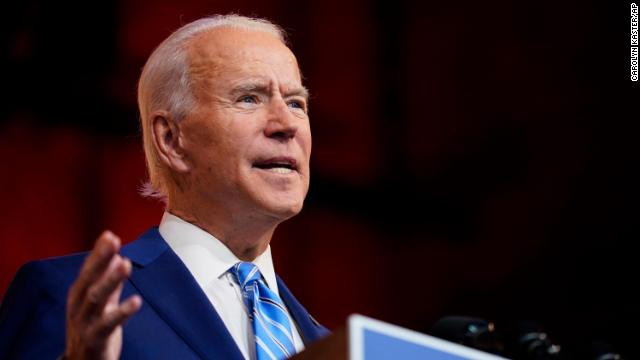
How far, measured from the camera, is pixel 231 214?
7.33 feet

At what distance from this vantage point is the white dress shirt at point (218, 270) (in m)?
2.04

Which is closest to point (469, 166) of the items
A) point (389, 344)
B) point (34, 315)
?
point (34, 315)

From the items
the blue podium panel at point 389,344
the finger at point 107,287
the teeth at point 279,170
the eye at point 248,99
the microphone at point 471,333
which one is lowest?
the microphone at point 471,333

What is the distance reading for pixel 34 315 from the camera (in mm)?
1877

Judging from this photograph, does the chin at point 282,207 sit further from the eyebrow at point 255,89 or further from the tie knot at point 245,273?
the eyebrow at point 255,89

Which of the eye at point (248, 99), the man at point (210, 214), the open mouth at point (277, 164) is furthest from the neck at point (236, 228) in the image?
the eye at point (248, 99)

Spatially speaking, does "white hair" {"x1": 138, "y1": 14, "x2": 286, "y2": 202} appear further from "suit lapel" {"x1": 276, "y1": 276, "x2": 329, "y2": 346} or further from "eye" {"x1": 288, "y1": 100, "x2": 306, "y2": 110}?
"suit lapel" {"x1": 276, "y1": 276, "x2": 329, "y2": 346}

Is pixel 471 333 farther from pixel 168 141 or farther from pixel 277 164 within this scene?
pixel 168 141

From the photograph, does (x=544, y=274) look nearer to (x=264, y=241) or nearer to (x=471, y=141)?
(x=471, y=141)

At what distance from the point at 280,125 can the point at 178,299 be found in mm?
467

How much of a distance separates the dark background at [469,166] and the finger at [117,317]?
6.39 ft

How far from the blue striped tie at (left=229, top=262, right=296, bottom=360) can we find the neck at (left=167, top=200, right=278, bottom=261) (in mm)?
76

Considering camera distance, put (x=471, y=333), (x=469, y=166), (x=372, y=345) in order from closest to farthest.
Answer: (x=372, y=345)
(x=471, y=333)
(x=469, y=166)

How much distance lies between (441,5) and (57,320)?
90.1 inches
